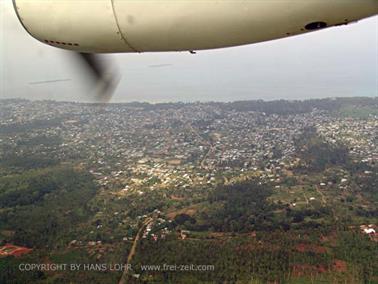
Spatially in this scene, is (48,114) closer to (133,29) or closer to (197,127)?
(197,127)

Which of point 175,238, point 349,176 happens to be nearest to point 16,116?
point 175,238

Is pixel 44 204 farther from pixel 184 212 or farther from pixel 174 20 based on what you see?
pixel 174 20

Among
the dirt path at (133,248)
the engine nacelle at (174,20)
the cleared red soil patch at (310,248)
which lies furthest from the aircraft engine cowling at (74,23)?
the cleared red soil patch at (310,248)

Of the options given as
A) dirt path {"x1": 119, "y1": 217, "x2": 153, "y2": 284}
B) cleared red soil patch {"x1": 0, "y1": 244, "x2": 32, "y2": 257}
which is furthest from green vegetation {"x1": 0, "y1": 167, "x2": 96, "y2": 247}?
dirt path {"x1": 119, "y1": 217, "x2": 153, "y2": 284}

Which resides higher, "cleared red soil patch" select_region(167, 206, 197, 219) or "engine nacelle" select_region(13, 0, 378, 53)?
"engine nacelle" select_region(13, 0, 378, 53)

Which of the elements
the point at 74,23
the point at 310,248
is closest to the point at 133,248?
the point at 310,248

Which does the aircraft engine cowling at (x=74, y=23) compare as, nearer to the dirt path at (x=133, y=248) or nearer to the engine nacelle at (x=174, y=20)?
the engine nacelle at (x=174, y=20)

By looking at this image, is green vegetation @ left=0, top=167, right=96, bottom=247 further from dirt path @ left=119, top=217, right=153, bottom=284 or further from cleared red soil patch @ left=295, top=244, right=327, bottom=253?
cleared red soil patch @ left=295, top=244, right=327, bottom=253

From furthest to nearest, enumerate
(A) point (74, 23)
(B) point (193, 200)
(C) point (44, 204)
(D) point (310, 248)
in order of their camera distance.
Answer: (B) point (193, 200) < (C) point (44, 204) < (D) point (310, 248) < (A) point (74, 23)
